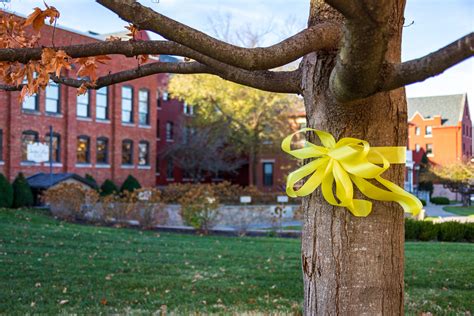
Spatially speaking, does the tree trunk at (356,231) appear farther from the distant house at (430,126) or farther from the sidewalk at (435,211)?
the distant house at (430,126)

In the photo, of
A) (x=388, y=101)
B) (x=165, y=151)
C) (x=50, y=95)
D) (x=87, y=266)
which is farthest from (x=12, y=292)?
(x=165, y=151)

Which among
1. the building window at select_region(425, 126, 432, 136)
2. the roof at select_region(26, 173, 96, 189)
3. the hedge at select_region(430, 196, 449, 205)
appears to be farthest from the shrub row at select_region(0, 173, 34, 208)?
the building window at select_region(425, 126, 432, 136)

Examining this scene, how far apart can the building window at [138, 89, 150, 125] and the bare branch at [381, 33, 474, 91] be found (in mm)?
34748

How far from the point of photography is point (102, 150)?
33844 mm

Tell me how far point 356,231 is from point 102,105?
32.5 metres

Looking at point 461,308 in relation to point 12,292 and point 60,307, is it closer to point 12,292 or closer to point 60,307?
point 60,307

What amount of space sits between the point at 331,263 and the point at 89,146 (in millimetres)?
31483

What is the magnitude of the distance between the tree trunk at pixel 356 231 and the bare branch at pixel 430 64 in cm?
38

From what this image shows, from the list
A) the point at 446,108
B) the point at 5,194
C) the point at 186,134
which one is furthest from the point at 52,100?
the point at 446,108

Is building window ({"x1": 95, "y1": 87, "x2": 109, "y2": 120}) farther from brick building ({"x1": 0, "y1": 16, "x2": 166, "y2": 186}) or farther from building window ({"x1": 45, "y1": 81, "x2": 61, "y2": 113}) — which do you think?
building window ({"x1": 45, "y1": 81, "x2": 61, "y2": 113})

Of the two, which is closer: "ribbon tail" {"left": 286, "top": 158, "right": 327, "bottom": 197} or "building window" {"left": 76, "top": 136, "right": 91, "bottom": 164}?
"ribbon tail" {"left": 286, "top": 158, "right": 327, "bottom": 197}

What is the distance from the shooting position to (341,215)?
8.87 ft

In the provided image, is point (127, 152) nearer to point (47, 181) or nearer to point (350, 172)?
point (47, 181)

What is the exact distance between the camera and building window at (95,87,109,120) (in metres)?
33.1
